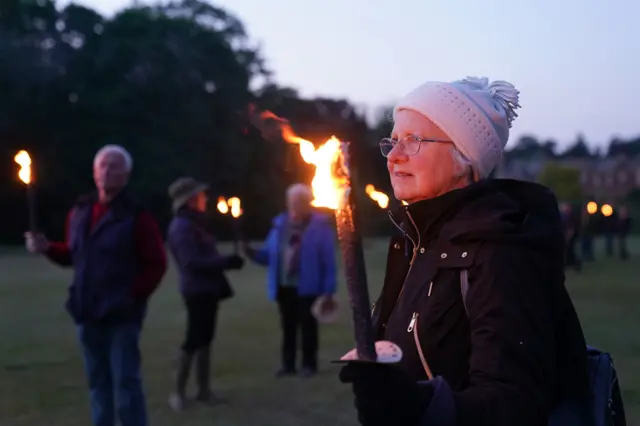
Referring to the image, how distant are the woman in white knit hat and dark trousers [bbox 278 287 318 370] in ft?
22.9

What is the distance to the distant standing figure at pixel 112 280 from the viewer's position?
18.4ft

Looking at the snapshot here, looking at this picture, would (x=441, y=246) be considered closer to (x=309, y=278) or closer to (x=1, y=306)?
(x=309, y=278)

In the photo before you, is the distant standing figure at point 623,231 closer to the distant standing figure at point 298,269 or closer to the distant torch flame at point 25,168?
the distant standing figure at point 298,269

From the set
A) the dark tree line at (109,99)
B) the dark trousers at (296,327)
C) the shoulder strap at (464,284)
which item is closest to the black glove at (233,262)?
the dark trousers at (296,327)

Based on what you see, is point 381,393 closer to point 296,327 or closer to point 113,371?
point 113,371

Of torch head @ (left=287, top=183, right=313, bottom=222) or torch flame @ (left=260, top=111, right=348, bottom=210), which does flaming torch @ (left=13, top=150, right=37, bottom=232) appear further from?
torch head @ (left=287, top=183, right=313, bottom=222)

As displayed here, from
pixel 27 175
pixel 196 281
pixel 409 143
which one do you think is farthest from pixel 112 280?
pixel 409 143

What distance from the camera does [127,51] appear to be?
49281mm

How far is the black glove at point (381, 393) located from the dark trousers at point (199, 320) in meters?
6.12

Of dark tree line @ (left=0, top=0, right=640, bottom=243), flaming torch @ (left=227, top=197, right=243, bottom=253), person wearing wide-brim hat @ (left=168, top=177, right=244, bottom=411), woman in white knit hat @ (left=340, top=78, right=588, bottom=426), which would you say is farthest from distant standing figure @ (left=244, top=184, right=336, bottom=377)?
dark tree line @ (left=0, top=0, right=640, bottom=243)

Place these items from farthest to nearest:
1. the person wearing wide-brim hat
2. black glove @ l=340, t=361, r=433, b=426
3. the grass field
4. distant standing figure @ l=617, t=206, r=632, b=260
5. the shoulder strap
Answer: distant standing figure @ l=617, t=206, r=632, b=260, the person wearing wide-brim hat, the grass field, the shoulder strap, black glove @ l=340, t=361, r=433, b=426

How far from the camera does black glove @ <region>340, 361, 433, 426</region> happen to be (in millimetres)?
1761

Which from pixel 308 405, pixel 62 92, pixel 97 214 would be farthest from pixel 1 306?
pixel 62 92

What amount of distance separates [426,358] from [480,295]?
8.6 inches
